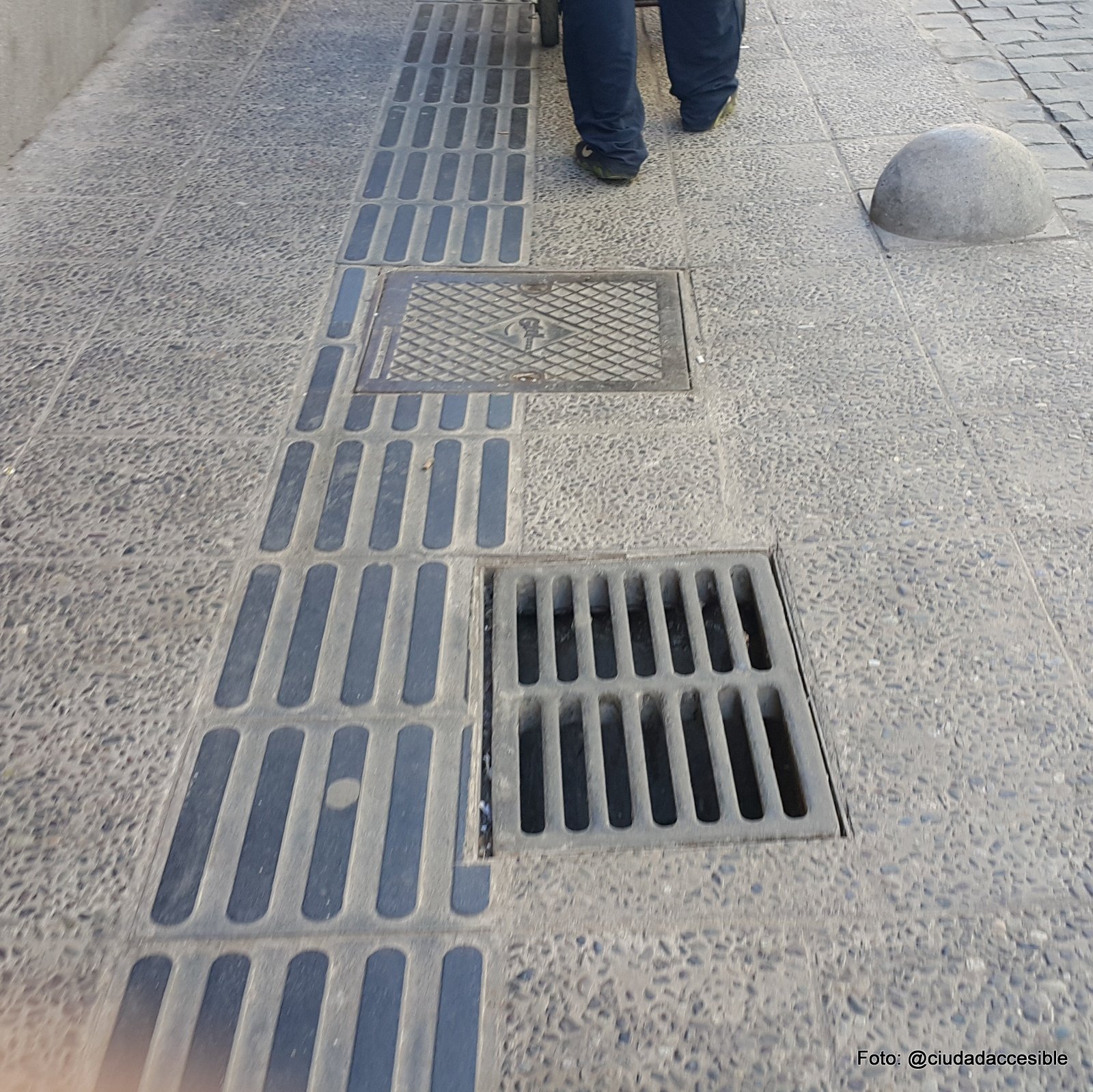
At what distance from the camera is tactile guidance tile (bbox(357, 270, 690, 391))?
8.58ft

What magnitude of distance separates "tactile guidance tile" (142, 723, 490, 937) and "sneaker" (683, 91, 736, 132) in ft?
9.47

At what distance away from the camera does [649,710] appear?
1.86 m

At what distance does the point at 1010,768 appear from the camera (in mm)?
1710

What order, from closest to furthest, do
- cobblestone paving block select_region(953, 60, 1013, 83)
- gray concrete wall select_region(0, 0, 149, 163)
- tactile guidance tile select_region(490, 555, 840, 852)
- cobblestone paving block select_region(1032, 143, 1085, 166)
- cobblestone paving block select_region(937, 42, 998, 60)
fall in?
tactile guidance tile select_region(490, 555, 840, 852), cobblestone paving block select_region(1032, 143, 1085, 166), gray concrete wall select_region(0, 0, 149, 163), cobblestone paving block select_region(953, 60, 1013, 83), cobblestone paving block select_region(937, 42, 998, 60)

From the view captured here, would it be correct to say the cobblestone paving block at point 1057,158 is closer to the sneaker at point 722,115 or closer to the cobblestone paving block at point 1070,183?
the cobblestone paving block at point 1070,183

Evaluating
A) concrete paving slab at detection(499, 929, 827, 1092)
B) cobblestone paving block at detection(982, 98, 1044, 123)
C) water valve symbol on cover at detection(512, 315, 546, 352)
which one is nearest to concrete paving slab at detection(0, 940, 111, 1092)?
concrete paving slab at detection(499, 929, 827, 1092)

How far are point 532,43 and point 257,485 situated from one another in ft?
10.7

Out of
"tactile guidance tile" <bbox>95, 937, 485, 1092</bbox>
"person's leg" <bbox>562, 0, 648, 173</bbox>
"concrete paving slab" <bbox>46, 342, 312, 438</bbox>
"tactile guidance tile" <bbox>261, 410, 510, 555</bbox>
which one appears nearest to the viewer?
"tactile guidance tile" <bbox>95, 937, 485, 1092</bbox>

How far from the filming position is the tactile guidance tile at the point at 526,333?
103 inches

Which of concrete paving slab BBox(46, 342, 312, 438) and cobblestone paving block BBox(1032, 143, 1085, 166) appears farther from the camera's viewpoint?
cobblestone paving block BBox(1032, 143, 1085, 166)

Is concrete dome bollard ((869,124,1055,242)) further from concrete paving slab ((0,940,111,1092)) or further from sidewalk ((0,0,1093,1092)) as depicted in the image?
concrete paving slab ((0,940,111,1092))

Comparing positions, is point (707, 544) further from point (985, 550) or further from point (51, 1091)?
point (51, 1091)

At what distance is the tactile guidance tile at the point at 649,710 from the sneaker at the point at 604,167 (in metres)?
1.92

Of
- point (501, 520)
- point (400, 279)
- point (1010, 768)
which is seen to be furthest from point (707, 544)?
point (400, 279)
